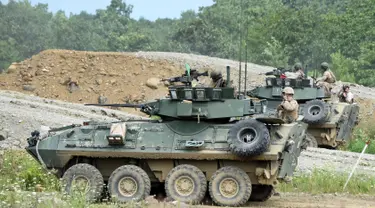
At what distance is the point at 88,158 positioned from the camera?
16359mm

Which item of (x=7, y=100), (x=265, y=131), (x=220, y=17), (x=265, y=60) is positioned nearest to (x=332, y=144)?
(x=7, y=100)

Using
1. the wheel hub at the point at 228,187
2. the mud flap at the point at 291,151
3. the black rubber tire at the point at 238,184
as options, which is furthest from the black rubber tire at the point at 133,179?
the mud flap at the point at 291,151

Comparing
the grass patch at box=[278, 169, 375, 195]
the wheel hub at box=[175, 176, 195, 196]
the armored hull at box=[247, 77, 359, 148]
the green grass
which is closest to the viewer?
the wheel hub at box=[175, 176, 195, 196]

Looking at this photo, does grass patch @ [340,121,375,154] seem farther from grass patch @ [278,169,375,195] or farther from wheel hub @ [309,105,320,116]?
grass patch @ [278,169,375,195]

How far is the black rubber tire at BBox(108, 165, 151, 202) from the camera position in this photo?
15.7 metres

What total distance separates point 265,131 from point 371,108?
22.0 meters

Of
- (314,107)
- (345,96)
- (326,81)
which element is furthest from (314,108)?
(345,96)

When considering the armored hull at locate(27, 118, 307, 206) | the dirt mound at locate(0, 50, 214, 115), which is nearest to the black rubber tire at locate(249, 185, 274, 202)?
the armored hull at locate(27, 118, 307, 206)

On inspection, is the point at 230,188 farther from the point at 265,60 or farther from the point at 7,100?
the point at 265,60

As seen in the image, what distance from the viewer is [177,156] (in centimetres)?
1573

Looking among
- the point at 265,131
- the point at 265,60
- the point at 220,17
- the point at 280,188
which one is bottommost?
the point at 280,188

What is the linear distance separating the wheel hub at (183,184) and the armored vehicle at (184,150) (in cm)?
2

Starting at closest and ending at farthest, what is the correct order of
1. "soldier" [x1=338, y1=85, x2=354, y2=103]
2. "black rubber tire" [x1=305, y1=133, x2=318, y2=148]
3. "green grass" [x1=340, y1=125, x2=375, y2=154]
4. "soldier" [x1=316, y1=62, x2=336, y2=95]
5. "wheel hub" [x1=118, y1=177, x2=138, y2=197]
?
"wheel hub" [x1=118, y1=177, x2=138, y2=197] < "black rubber tire" [x1=305, y1=133, x2=318, y2=148] < "green grass" [x1=340, y1=125, x2=375, y2=154] < "soldier" [x1=316, y1=62, x2=336, y2=95] < "soldier" [x1=338, y1=85, x2=354, y2=103]

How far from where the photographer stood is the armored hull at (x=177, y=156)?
15.4 metres
